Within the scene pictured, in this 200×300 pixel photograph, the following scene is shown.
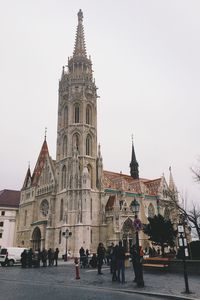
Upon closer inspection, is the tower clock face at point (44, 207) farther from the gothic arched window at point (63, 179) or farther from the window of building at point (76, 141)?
the window of building at point (76, 141)

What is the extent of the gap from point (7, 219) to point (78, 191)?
29852mm

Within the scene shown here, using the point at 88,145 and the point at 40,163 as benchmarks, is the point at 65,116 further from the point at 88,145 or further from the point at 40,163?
the point at 40,163

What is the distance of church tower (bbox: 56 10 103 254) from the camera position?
4519 cm

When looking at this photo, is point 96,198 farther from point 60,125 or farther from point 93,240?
point 60,125

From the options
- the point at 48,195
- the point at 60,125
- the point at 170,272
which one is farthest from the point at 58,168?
the point at 170,272

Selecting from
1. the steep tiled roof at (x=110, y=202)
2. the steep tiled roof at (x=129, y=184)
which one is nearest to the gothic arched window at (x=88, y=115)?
the steep tiled roof at (x=129, y=184)

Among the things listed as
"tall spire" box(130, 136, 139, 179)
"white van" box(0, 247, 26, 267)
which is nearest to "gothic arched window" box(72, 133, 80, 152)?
"tall spire" box(130, 136, 139, 179)

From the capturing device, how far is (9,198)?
7256 centimetres

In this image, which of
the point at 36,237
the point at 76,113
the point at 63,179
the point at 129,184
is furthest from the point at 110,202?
the point at 76,113

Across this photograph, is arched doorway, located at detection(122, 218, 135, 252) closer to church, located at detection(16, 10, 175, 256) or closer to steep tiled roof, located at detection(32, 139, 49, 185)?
church, located at detection(16, 10, 175, 256)

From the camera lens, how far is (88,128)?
5409 cm

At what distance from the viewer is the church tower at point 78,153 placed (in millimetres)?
45188

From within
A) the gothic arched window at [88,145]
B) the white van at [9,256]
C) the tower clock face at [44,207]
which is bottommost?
the white van at [9,256]

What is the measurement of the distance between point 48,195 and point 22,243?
1238cm
